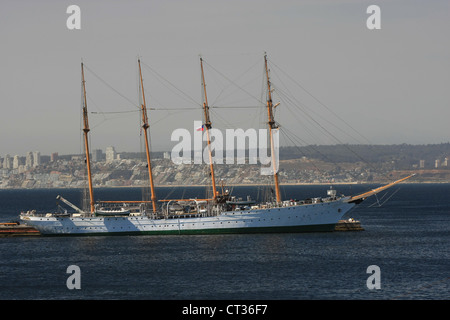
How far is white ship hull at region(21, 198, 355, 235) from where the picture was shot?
9194cm

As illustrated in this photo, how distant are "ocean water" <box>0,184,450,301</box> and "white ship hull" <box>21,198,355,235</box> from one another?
177 cm

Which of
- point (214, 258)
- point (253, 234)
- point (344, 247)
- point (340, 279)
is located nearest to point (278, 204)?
point (253, 234)

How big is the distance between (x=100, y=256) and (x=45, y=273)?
35.3 feet

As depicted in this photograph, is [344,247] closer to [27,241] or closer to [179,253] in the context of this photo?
[179,253]

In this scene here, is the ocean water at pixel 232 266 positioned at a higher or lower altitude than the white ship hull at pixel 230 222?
lower

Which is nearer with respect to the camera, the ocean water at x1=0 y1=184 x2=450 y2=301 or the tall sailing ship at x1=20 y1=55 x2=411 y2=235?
Result: the ocean water at x1=0 y1=184 x2=450 y2=301

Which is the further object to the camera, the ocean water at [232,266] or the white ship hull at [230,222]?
the white ship hull at [230,222]

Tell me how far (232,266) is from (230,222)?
24.0 m

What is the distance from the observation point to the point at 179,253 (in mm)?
77750

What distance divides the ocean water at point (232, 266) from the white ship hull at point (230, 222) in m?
1.77

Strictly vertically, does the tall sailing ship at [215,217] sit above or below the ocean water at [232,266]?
above

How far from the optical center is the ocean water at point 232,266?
57.2 metres

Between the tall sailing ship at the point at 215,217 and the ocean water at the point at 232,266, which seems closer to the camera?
the ocean water at the point at 232,266

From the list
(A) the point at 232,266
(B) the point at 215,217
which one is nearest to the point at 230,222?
(B) the point at 215,217
